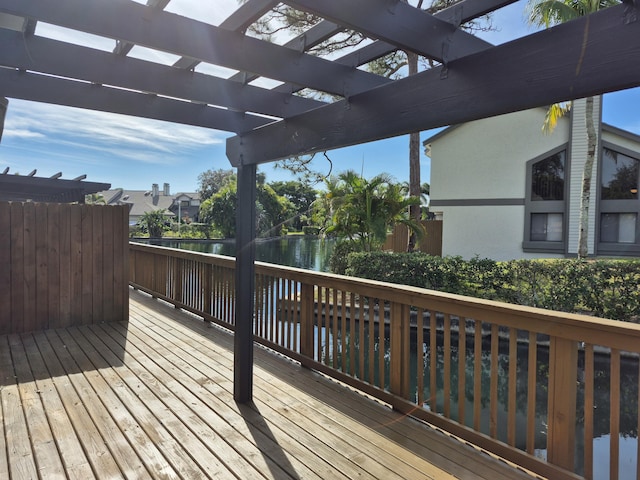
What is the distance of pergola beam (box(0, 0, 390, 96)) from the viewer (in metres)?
1.38

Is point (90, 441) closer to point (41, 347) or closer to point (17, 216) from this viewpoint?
point (41, 347)

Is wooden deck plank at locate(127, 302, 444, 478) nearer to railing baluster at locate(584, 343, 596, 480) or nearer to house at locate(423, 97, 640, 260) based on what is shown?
A: railing baluster at locate(584, 343, 596, 480)

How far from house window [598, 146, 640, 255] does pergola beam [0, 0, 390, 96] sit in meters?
10.9

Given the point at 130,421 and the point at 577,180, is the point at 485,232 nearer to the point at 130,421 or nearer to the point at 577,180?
the point at 577,180

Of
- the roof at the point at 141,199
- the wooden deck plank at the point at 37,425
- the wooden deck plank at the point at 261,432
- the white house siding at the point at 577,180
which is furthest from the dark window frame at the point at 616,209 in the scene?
the roof at the point at 141,199

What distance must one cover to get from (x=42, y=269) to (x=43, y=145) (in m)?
37.2

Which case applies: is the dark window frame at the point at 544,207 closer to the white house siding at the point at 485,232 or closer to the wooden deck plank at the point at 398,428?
the white house siding at the point at 485,232

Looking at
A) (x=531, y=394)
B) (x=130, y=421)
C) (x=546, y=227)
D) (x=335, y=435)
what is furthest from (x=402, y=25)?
(x=546, y=227)

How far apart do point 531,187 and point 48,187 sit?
11.6m

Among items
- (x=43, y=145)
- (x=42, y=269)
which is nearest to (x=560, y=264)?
(x=42, y=269)

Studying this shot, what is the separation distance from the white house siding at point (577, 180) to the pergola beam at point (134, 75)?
10.5 m

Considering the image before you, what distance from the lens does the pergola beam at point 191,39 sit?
1.38 meters

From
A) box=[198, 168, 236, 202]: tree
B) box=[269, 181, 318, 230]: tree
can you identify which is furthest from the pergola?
box=[198, 168, 236, 202]: tree

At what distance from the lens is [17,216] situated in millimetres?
4188
